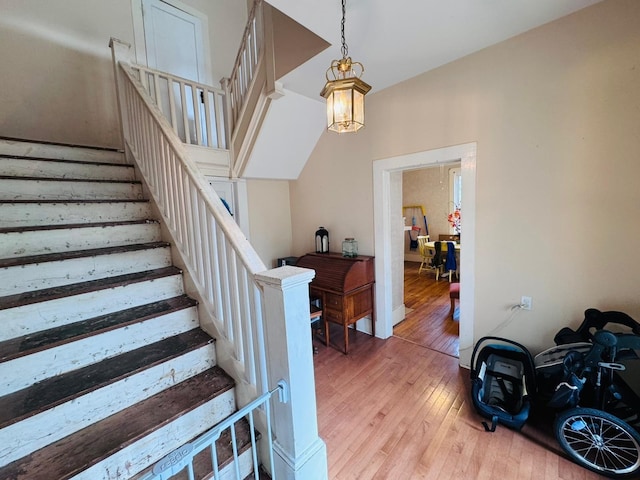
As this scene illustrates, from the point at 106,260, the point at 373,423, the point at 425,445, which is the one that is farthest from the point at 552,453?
the point at 106,260

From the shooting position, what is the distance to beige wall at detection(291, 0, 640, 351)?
172 cm

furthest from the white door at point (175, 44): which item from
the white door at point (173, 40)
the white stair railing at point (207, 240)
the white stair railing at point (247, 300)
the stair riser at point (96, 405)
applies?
the stair riser at point (96, 405)

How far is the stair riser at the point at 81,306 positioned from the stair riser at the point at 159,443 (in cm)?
73

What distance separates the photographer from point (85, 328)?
1.30 m

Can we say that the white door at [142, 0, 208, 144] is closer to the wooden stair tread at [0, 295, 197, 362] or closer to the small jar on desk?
the small jar on desk

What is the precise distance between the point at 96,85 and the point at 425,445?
505cm

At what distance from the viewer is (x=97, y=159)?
241 centimetres

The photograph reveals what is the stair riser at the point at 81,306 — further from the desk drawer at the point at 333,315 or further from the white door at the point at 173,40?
the white door at the point at 173,40

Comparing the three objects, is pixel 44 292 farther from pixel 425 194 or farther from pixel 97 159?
pixel 425 194

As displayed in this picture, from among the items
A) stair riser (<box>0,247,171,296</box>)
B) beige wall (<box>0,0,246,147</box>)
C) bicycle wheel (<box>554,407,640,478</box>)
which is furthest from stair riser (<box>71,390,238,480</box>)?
beige wall (<box>0,0,246,147</box>)

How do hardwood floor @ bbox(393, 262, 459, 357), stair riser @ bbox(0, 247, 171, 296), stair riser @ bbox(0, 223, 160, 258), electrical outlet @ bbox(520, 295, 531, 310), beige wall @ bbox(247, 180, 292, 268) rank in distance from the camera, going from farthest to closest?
beige wall @ bbox(247, 180, 292, 268) → hardwood floor @ bbox(393, 262, 459, 357) → electrical outlet @ bbox(520, 295, 531, 310) → stair riser @ bbox(0, 223, 160, 258) → stair riser @ bbox(0, 247, 171, 296)

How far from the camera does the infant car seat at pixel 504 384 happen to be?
1.82 meters

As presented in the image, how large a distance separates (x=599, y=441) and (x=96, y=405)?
2719mm

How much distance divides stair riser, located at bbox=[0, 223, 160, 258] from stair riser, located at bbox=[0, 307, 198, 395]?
732 mm
